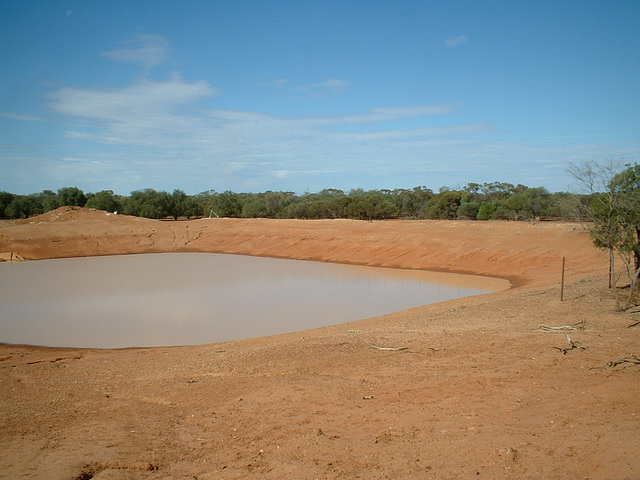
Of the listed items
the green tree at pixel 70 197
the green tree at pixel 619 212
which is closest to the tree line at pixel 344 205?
the green tree at pixel 70 197

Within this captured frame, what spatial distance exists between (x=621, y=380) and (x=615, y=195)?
6198 millimetres

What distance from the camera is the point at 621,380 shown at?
5.42 metres

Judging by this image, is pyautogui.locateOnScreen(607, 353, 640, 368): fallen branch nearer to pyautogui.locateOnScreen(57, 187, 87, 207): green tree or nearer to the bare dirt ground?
the bare dirt ground

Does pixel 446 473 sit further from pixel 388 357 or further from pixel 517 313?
pixel 517 313

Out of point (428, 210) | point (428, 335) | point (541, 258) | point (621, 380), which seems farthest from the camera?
point (428, 210)

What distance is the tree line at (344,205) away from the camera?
47400 millimetres

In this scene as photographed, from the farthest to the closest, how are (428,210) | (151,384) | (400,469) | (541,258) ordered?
(428,210), (541,258), (151,384), (400,469)

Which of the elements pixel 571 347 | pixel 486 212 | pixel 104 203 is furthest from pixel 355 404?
pixel 104 203

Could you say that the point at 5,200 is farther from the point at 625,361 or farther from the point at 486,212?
the point at 625,361

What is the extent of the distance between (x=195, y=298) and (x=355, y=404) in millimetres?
12193

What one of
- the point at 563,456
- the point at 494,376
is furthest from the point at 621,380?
the point at 563,456

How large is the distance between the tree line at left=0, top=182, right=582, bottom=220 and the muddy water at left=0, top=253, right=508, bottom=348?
25947 millimetres

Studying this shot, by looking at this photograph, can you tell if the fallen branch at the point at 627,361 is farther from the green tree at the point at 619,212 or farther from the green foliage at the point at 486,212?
the green foliage at the point at 486,212

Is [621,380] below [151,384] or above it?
above
